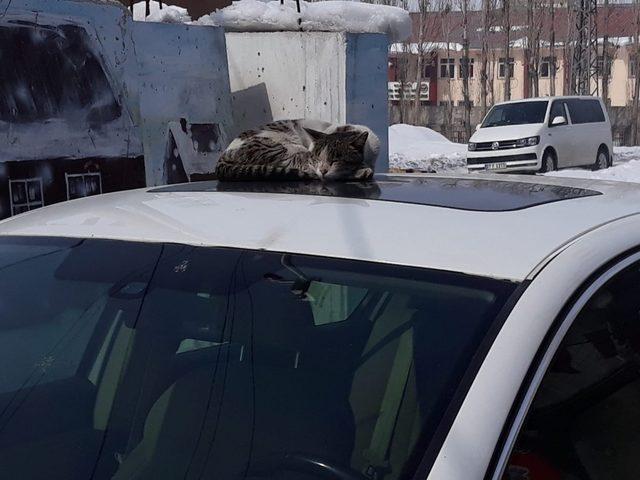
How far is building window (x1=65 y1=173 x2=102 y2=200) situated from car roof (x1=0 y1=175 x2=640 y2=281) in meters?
2.69

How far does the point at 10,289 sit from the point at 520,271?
127cm

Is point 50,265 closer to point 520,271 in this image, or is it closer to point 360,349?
point 360,349

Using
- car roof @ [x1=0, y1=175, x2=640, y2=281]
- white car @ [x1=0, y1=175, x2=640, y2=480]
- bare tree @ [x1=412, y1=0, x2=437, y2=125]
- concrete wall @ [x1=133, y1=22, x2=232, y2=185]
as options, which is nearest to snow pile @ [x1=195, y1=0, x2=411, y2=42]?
concrete wall @ [x1=133, y1=22, x2=232, y2=185]

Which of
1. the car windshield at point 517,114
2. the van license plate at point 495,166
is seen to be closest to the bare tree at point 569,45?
the car windshield at point 517,114

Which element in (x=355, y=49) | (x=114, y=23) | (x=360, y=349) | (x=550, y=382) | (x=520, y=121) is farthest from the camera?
(x=520, y=121)

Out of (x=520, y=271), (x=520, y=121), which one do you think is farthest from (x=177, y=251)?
(x=520, y=121)

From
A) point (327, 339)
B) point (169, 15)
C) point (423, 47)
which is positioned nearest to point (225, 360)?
point (327, 339)

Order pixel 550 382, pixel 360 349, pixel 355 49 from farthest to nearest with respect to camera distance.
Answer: pixel 355 49 → pixel 360 349 → pixel 550 382

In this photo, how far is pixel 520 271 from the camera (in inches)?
68.7

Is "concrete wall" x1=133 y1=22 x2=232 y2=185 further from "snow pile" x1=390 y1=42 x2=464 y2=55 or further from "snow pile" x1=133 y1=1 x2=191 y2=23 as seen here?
"snow pile" x1=390 y1=42 x2=464 y2=55

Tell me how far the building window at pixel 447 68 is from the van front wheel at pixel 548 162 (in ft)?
91.4

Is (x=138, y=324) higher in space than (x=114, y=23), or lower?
lower

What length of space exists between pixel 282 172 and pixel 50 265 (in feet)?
3.26

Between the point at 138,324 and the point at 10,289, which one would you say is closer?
the point at 138,324
